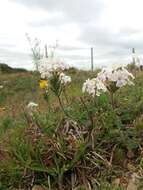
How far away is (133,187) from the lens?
404 centimetres

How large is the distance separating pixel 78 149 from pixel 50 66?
0.83m

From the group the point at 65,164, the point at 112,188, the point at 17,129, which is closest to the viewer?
the point at 112,188

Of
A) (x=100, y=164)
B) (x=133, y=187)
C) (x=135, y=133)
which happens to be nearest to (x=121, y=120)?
(x=135, y=133)

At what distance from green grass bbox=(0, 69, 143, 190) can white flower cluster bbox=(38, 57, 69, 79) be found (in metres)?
0.48

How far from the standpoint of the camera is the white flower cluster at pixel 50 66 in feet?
15.3

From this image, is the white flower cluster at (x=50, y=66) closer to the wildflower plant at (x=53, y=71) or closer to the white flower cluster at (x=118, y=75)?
the wildflower plant at (x=53, y=71)

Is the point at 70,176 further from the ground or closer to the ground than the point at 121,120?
closer to the ground

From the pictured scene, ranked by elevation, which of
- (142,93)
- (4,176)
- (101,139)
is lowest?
(4,176)

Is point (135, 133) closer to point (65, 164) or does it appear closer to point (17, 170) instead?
point (65, 164)

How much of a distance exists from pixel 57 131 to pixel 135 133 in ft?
2.41

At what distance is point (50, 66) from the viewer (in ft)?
15.3

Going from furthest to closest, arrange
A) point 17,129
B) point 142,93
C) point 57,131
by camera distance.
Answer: point 142,93 < point 17,129 < point 57,131

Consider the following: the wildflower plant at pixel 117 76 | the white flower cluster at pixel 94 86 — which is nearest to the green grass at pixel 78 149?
the white flower cluster at pixel 94 86

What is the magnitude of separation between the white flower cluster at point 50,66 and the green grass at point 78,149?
0.48m
